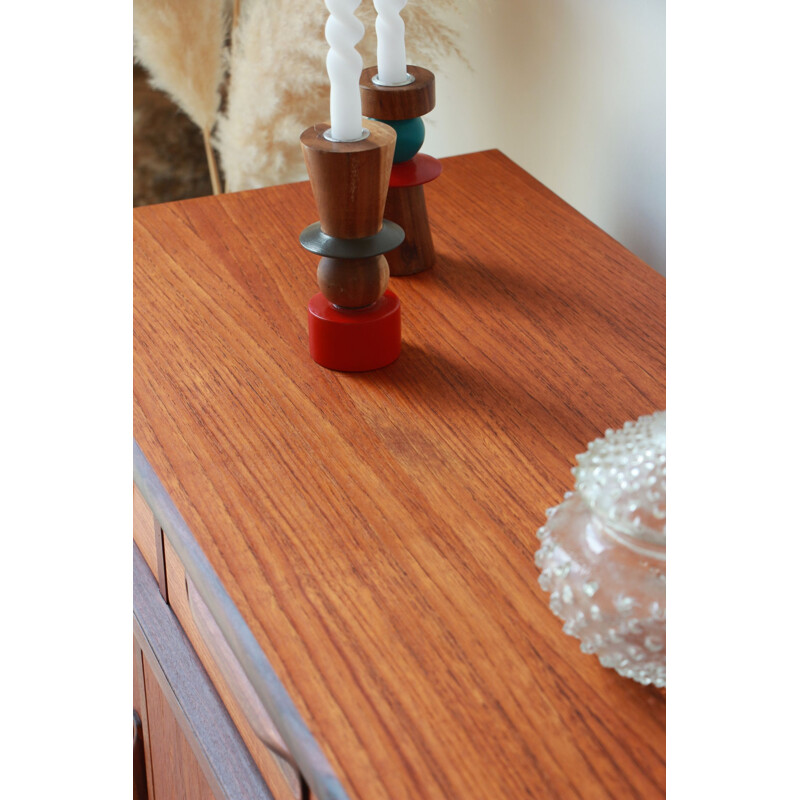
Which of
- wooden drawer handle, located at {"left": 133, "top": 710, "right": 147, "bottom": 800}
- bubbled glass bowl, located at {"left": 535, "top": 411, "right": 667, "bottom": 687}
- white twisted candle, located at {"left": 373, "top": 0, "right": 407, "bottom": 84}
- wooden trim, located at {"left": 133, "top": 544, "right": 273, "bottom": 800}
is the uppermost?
white twisted candle, located at {"left": 373, "top": 0, "right": 407, "bottom": 84}

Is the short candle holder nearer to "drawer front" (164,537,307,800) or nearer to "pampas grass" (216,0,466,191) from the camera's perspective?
"drawer front" (164,537,307,800)

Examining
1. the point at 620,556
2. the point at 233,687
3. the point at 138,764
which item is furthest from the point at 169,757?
the point at 620,556

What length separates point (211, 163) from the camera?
1318 millimetres

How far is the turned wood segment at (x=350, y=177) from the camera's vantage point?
546mm

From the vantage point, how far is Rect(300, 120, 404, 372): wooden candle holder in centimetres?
55

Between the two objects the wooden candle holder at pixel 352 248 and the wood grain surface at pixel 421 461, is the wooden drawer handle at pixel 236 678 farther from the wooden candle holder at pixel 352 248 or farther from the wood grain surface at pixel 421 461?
the wooden candle holder at pixel 352 248

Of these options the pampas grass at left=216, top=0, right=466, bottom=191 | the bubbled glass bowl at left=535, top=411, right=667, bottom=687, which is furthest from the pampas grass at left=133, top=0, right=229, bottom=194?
the bubbled glass bowl at left=535, top=411, right=667, bottom=687

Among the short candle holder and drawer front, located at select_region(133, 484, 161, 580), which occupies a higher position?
the short candle holder

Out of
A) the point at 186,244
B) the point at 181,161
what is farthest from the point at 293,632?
the point at 181,161

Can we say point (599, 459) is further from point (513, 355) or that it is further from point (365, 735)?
point (513, 355)

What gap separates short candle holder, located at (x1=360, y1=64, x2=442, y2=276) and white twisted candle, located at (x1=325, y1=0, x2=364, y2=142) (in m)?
0.12

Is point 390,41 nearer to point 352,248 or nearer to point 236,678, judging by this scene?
point 352,248

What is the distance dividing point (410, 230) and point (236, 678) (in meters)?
0.35

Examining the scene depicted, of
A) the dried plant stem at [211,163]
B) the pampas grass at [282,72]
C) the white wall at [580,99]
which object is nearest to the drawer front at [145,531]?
the white wall at [580,99]
